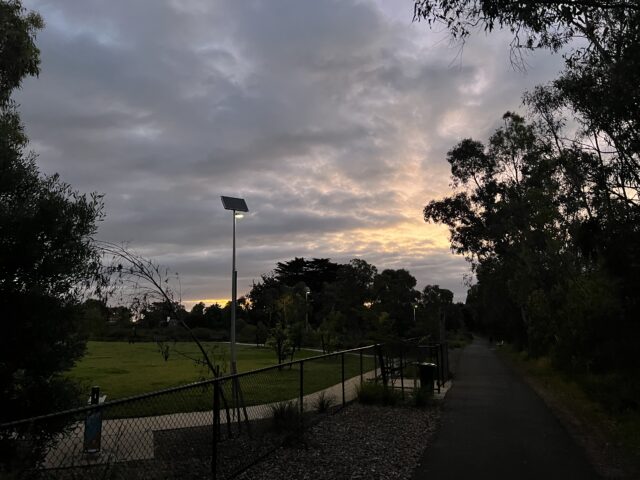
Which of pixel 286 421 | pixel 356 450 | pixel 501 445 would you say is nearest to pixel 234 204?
pixel 286 421

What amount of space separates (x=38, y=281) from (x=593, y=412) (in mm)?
10905

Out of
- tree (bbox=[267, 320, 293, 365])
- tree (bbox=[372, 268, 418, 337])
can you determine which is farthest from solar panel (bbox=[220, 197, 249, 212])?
tree (bbox=[372, 268, 418, 337])

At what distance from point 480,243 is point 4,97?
2956 centimetres

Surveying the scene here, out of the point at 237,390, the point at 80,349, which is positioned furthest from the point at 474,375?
the point at 80,349

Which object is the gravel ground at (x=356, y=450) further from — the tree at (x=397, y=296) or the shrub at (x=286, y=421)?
the tree at (x=397, y=296)

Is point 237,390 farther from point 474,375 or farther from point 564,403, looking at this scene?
point 474,375

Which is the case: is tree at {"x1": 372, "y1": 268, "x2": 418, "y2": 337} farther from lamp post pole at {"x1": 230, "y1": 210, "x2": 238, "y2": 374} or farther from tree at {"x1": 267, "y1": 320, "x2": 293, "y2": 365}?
lamp post pole at {"x1": 230, "y1": 210, "x2": 238, "y2": 374}

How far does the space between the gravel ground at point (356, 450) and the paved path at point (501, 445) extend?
0.33 metres

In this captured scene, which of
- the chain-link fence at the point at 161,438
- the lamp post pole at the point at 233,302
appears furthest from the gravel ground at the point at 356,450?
the lamp post pole at the point at 233,302

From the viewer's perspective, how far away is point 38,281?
6859 mm

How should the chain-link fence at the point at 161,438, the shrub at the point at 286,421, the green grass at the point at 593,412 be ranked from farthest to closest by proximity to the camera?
the green grass at the point at 593,412
the shrub at the point at 286,421
the chain-link fence at the point at 161,438

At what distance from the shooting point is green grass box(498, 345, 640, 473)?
855 cm

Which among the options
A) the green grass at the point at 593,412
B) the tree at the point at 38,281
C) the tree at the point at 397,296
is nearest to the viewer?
the tree at the point at 38,281

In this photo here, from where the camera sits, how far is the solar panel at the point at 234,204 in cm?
1027
